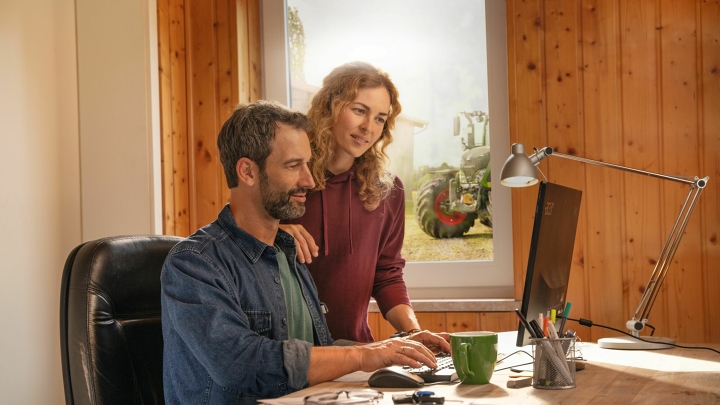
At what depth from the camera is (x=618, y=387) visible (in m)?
1.39

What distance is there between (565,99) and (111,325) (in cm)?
205

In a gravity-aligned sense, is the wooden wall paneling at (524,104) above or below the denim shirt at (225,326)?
above

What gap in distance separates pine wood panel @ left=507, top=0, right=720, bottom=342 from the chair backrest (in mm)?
1742

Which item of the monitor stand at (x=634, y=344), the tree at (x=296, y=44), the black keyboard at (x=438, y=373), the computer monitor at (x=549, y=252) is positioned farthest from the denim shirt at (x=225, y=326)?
the tree at (x=296, y=44)

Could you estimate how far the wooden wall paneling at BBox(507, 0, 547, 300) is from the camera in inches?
119

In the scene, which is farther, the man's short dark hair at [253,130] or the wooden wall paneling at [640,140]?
the wooden wall paneling at [640,140]

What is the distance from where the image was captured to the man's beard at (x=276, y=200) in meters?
1.67

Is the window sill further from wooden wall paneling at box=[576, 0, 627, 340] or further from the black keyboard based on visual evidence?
the black keyboard


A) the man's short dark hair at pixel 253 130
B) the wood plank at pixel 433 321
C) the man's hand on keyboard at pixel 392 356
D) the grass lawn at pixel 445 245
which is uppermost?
the man's short dark hair at pixel 253 130

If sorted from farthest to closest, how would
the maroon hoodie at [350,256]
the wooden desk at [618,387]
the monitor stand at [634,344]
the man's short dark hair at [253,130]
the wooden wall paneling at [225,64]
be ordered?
the wooden wall paneling at [225,64]
the maroon hoodie at [350,256]
the monitor stand at [634,344]
the man's short dark hair at [253,130]
the wooden desk at [618,387]

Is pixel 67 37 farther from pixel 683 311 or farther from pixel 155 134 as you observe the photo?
pixel 683 311

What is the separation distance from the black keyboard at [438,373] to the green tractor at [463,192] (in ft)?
5.58

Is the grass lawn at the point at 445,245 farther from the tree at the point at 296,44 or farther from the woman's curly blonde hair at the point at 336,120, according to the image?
the woman's curly blonde hair at the point at 336,120

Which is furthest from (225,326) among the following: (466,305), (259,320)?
(466,305)
